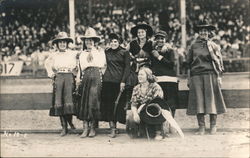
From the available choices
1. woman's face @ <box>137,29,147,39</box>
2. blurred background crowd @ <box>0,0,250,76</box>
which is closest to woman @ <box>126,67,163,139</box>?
woman's face @ <box>137,29,147,39</box>

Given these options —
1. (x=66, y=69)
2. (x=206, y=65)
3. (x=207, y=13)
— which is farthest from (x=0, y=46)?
(x=206, y=65)

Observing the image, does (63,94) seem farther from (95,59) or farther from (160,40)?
(160,40)

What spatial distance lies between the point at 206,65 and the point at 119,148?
6.37 ft

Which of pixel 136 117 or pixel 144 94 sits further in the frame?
pixel 144 94

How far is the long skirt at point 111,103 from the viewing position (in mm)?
6809

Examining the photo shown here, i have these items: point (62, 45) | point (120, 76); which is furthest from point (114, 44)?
point (62, 45)

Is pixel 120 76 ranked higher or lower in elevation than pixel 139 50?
lower

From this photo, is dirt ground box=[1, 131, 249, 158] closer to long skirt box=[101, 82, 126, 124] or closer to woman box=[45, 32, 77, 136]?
long skirt box=[101, 82, 126, 124]

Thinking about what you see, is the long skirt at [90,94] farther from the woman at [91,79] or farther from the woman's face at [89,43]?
the woman's face at [89,43]

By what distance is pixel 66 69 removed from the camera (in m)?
6.91

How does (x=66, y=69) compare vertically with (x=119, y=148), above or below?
above

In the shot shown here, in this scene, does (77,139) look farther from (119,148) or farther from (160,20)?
(160,20)

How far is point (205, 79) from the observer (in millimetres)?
6852

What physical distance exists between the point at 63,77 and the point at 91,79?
462 millimetres
